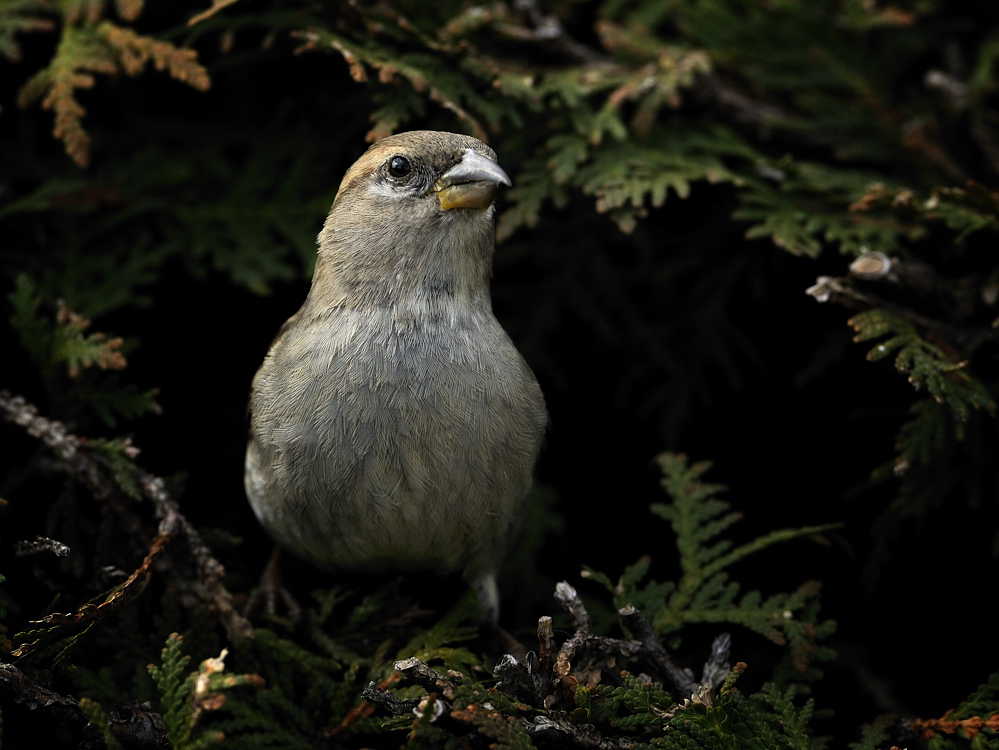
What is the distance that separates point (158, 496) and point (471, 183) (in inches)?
60.6

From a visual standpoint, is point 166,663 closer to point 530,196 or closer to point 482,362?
point 482,362

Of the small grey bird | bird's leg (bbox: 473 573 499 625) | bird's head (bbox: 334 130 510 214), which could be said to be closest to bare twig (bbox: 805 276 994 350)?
the small grey bird

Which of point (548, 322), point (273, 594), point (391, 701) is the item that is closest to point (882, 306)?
point (548, 322)

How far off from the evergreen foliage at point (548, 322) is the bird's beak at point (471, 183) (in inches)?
20.9

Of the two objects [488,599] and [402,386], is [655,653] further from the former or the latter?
[402,386]

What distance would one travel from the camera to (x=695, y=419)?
4.54 meters

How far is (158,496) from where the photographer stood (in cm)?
296

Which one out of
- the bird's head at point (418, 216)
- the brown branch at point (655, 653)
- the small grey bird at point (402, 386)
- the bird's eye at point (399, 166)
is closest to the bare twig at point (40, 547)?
the small grey bird at point (402, 386)

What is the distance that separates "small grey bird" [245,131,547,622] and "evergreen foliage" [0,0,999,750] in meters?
0.36

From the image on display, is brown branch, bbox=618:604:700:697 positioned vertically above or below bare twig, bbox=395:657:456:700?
below

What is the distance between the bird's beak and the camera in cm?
279

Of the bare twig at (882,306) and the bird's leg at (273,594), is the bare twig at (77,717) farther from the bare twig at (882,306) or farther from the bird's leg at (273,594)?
the bare twig at (882,306)

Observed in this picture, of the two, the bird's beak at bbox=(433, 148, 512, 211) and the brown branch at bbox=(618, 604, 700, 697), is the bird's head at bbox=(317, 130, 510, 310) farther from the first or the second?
the brown branch at bbox=(618, 604, 700, 697)

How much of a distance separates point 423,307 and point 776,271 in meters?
1.97
